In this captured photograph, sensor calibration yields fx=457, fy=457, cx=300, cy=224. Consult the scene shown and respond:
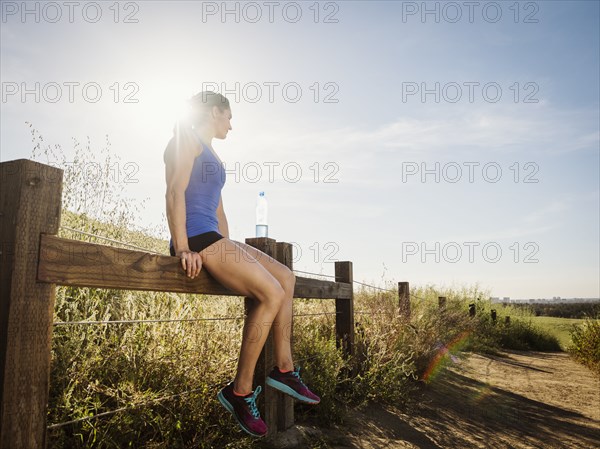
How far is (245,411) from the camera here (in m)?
2.49

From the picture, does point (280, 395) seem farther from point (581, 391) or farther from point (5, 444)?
point (581, 391)

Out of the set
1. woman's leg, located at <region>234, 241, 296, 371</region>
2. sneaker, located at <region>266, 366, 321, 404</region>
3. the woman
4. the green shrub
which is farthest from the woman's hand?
the green shrub

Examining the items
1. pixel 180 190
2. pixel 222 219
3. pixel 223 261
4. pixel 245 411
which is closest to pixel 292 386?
pixel 245 411

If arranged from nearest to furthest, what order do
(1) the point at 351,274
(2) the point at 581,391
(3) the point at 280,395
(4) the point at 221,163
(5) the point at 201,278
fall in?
(5) the point at 201,278 → (4) the point at 221,163 → (3) the point at 280,395 → (1) the point at 351,274 → (2) the point at 581,391

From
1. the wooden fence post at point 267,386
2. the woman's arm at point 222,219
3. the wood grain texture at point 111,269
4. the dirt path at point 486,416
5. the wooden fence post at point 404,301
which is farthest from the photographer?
the wooden fence post at point 404,301

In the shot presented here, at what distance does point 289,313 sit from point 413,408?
304cm

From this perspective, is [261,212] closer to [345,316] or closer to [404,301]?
[345,316]

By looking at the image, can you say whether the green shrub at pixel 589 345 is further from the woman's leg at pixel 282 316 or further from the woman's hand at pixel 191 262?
the woman's hand at pixel 191 262

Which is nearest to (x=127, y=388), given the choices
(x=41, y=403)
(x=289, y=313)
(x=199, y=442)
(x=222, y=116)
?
(x=199, y=442)

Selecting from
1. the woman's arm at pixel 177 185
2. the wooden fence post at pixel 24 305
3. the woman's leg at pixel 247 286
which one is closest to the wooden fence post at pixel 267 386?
the woman's leg at pixel 247 286

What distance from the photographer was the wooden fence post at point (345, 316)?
5215 millimetres

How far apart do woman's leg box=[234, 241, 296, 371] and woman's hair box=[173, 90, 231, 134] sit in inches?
32.0

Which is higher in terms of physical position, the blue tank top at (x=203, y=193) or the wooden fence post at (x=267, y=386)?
the blue tank top at (x=203, y=193)

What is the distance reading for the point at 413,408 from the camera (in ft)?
16.6
